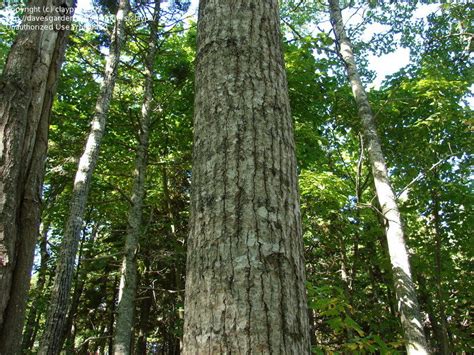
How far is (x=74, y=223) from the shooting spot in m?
5.77

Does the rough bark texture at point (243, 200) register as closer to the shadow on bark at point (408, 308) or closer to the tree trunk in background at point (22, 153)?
the tree trunk in background at point (22, 153)

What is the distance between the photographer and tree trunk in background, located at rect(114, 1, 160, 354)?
22.1 ft

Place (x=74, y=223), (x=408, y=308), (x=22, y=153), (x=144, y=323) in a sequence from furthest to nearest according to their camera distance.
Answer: (x=144, y=323) → (x=74, y=223) → (x=408, y=308) → (x=22, y=153)

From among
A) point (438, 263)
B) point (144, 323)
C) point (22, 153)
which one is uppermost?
point (438, 263)

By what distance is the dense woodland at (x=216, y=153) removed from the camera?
80.0 inches

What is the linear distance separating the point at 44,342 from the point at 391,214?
209 inches

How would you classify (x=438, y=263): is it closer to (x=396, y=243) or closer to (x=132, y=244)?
(x=396, y=243)

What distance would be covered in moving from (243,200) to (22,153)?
5.20 feet

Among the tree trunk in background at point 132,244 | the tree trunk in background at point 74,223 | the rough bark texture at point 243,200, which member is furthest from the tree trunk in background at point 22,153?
the tree trunk in background at point 132,244

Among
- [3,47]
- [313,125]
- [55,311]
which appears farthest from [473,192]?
[3,47]

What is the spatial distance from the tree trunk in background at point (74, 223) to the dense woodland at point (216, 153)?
24 millimetres

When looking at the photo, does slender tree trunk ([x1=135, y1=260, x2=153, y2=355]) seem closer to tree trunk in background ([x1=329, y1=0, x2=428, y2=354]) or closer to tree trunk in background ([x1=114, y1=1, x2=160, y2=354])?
tree trunk in background ([x1=114, y1=1, x2=160, y2=354])

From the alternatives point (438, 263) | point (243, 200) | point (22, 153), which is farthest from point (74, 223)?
point (438, 263)

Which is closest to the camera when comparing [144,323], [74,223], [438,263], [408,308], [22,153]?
[22,153]
